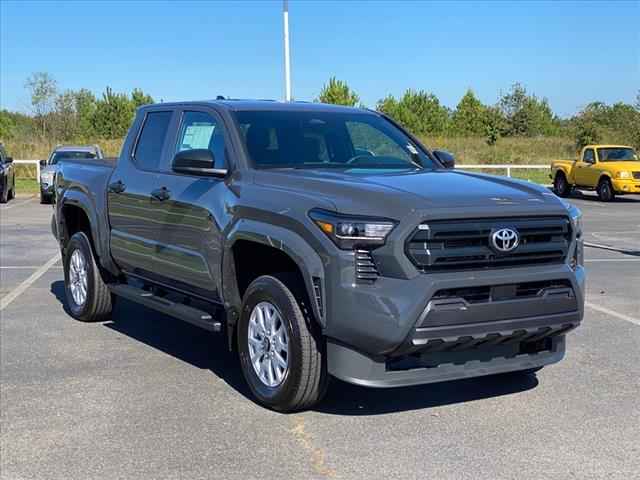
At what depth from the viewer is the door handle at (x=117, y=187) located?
268 inches

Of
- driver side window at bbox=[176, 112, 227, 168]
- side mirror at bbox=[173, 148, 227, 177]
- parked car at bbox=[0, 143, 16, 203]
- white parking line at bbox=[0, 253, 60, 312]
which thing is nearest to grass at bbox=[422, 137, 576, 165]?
parked car at bbox=[0, 143, 16, 203]

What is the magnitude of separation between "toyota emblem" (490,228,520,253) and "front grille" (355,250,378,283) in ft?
2.28

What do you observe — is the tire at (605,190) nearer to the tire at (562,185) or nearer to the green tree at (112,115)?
the tire at (562,185)

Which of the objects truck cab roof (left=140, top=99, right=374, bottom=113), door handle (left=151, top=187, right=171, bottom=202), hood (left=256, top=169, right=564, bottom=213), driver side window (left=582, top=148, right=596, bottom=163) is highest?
truck cab roof (left=140, top=99, right=374, bottom=113)

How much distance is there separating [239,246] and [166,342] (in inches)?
78.2

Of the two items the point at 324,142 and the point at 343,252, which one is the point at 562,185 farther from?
the point at 343,252

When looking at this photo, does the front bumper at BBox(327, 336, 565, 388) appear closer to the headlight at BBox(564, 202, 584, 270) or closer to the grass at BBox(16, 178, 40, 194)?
the headlight at BBox(564, 202, 584, 270)

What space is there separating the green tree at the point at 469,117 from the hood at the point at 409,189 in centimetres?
6385

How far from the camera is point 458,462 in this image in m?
4.17

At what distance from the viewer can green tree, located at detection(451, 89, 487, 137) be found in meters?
68.7

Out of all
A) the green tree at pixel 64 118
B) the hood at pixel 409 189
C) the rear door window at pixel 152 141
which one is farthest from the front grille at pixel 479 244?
the green tree at pixel 64 118

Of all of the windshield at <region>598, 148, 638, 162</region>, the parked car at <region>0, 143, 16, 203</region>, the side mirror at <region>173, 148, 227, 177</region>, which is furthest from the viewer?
the windshield at <region>598, 148, 638, 162</region>

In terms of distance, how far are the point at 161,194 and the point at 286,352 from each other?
1.89 metres

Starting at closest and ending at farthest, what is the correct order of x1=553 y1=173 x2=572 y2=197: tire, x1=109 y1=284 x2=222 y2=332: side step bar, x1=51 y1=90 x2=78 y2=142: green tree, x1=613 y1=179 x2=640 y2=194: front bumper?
x1=109 y1=284 x2=222 y2=332: side step bar
x1=613 y1=179 x2=640 y2=194: front bumper
x1=553 y1=173 x2=572 y2=197: tire
x1=51 y1=90 x2=78 y2=142: green tree
